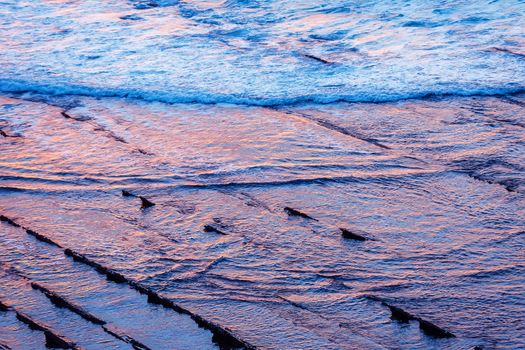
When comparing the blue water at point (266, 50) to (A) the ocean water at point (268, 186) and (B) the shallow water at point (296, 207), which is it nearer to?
(A) the ocean water at point (268, 186)

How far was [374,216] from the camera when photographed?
9.18 ft

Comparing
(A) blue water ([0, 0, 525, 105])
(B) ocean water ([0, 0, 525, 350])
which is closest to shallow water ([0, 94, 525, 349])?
(B) ocean water ([0, 0, 525, 350])

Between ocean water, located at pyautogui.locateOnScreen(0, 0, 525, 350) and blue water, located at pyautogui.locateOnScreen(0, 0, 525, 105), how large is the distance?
0.9 inches

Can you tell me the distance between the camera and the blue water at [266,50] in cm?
411

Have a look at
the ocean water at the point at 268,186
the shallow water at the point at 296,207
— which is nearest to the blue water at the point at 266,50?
the ocean water at the point at 268,186

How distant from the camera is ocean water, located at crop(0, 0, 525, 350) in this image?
224 centimetres

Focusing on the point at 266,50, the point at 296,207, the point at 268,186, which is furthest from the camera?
the point at 266,50

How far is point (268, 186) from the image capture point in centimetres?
305

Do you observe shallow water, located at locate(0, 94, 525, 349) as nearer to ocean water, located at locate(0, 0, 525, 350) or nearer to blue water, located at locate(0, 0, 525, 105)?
ocean water, located at locate(0, 0, 525, 350)

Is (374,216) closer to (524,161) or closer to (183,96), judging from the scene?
(524,161)

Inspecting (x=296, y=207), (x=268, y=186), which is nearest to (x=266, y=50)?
(x=268, y=186)

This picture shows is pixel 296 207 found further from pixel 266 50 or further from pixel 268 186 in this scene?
pixel 266 50

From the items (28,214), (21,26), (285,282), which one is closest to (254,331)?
(285,282)

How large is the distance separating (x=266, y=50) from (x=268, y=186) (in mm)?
2025
